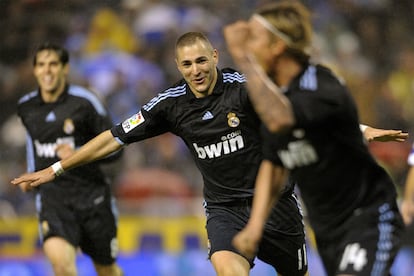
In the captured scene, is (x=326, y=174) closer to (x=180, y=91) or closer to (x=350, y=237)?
(x=350, y=237)

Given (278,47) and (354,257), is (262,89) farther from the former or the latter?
(354,257)

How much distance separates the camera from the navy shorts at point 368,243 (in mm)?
5160

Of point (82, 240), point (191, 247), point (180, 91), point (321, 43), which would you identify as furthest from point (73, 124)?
point (321, 43)

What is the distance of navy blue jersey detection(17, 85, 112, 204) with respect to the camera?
348 inches

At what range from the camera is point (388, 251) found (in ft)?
17.1

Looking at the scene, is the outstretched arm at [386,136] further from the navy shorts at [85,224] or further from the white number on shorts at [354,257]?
the navy shorts at [85,224]

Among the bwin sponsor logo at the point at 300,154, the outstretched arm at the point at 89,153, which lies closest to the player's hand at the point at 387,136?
the bwin sponsor logo at the point at 300,154

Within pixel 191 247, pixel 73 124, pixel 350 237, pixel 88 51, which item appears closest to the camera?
pixel 350 237

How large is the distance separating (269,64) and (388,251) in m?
1.20

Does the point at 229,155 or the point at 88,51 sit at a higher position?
the point at 88,51

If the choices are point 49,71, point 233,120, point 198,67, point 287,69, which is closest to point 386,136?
point 233,120

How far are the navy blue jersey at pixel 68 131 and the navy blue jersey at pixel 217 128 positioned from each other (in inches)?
67.8

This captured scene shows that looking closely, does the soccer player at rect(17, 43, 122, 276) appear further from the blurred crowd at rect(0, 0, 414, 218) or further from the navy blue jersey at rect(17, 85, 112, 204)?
the blurred crowd at rect(0, 0, 414, 218)

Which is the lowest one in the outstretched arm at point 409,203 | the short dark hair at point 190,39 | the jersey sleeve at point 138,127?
the outstretched arm at point 409,203
